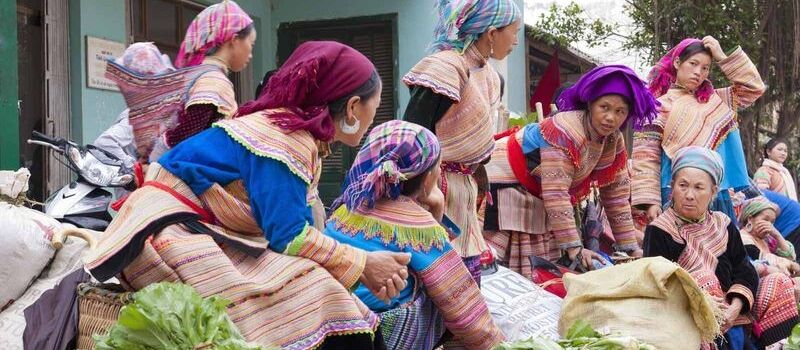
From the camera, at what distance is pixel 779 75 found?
1253 cm

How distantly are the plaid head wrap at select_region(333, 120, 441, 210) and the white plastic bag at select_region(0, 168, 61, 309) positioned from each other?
129 cm

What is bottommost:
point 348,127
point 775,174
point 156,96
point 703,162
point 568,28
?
point 775,174

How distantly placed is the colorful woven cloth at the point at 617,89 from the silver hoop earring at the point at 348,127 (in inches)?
83.9

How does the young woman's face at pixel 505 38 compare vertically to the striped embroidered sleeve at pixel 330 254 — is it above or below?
above

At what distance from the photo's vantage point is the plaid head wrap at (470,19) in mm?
4703

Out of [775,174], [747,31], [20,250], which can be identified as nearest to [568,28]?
[747,31]

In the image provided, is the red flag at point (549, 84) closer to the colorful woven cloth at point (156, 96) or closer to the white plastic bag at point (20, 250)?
the colorful woven cloth at point (156, 96)

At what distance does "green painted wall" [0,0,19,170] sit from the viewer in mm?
6207

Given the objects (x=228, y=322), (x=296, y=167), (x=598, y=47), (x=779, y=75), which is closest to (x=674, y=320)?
(x=296, y=167)

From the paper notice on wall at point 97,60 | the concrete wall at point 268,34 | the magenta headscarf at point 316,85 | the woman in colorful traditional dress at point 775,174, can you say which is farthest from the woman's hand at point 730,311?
the woman in colorful traditional dress at point 775,174

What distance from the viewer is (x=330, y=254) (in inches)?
121

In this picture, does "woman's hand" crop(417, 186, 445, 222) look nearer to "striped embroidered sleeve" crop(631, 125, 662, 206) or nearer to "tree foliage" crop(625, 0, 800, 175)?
"striped embroidered sleeve" crop(631, 125, 662, 206)

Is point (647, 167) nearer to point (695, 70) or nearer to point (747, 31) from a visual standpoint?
point (695, 70)

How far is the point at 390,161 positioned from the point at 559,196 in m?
1.63
